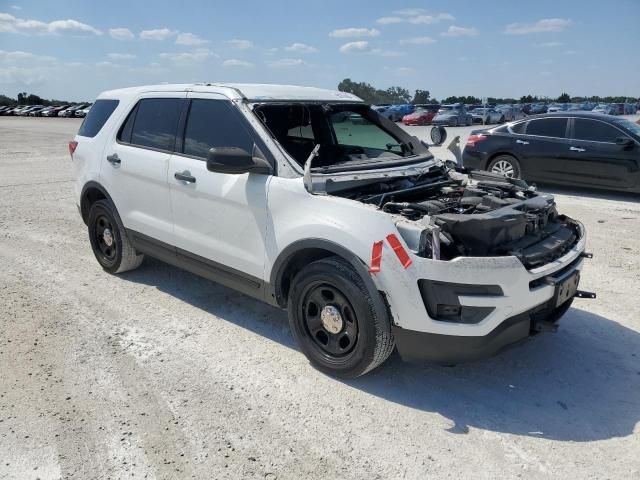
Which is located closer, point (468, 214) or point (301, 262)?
point (468, 214)

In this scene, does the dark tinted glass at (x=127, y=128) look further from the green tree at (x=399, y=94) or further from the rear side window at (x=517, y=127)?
the green tree at (x=399, y=94)

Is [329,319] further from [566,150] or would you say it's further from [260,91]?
[566,150]

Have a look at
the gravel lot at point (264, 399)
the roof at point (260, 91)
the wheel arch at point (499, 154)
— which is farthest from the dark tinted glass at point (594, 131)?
the roof at point (260, 91)

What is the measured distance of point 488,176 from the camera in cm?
464

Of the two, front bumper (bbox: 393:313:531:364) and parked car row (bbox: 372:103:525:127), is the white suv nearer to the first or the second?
front bumper (bbox: 393:313:531:364)

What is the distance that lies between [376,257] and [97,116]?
380 centimetres

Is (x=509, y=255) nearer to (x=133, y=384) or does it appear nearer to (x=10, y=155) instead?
(x=133, y=384)

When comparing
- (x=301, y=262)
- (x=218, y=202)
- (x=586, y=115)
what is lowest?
(x=301, y=262)

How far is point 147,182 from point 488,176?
2.97 meters

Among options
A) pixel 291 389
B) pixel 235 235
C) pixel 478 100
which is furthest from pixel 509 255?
pixel 478 100

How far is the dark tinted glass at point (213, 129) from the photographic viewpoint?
394cm

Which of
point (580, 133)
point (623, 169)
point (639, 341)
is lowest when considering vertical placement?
point (639, 341)

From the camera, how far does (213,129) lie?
4.13 m

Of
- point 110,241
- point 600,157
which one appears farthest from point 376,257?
point 600,157
